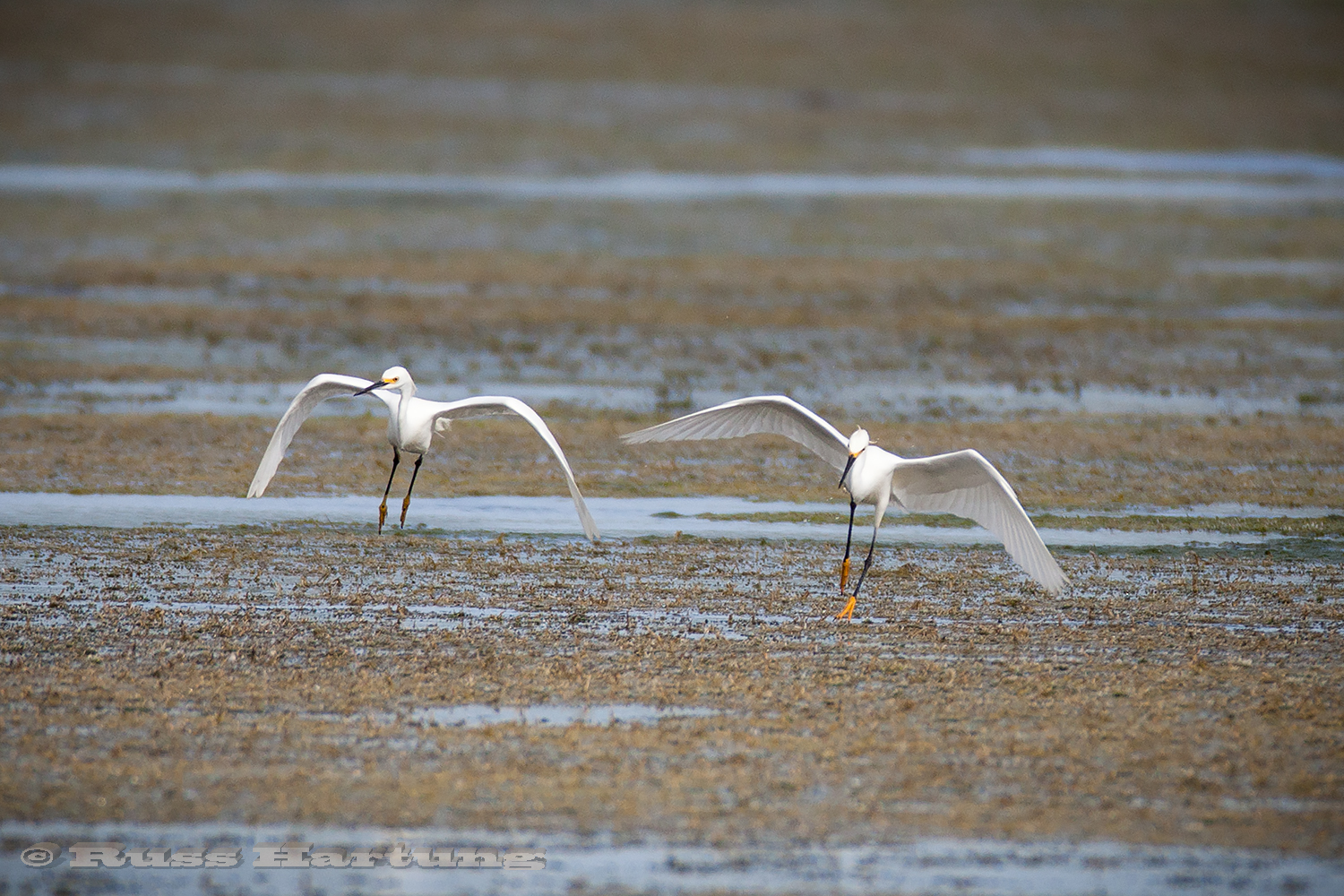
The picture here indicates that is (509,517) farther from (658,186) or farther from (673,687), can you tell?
(658,186)

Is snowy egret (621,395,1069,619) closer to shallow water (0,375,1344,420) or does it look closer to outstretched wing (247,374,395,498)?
outstretched wing (247,374,395,498)

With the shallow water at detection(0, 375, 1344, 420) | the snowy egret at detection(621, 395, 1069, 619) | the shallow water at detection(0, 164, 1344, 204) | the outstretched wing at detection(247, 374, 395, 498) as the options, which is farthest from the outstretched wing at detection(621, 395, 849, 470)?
the shallow water at detection(0, 164, 1344, 204)

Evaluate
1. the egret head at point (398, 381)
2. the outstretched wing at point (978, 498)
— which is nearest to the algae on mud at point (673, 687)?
the outstretched wing at point (978, 498)

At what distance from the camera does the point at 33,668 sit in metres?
8.27

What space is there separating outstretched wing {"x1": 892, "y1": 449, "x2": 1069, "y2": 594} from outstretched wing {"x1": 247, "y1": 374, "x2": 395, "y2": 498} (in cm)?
372

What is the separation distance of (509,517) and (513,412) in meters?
1.46

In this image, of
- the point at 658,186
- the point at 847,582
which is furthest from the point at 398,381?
the point at 658,186

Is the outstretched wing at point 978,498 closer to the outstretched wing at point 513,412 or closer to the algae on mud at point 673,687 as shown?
the algae on mud at point 673,687

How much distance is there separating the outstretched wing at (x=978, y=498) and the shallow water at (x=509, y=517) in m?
1.25

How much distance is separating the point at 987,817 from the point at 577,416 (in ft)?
28.1

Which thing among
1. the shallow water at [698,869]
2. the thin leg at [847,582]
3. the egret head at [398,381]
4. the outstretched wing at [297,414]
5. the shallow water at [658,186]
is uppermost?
the shallow water at [658,186]

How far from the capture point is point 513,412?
1062 centimetres

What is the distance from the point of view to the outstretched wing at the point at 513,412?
1008 cm

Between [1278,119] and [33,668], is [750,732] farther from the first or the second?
[1278,119]
